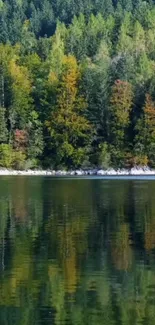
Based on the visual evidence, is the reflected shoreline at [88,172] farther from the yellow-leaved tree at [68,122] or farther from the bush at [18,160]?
the yellow-leaved tree at [68,122]

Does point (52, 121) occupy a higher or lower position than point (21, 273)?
higher

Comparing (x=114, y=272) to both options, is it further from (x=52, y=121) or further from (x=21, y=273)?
(x=52, y=121)

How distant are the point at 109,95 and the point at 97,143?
6435 mm

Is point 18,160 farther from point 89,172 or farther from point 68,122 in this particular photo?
point 89,172

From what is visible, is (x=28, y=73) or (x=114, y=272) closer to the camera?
(x=114, y=272)

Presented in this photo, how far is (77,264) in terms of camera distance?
24203 millimetres

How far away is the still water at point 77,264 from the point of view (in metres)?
18.4

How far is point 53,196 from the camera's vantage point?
5047 centimetres

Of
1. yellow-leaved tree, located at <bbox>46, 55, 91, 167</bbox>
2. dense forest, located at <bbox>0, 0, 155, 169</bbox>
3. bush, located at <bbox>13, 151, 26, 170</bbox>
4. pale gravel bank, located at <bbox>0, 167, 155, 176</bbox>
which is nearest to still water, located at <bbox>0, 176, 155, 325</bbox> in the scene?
pale gravel bank, located at <bbox>0, 167, 155, 176</bbox>

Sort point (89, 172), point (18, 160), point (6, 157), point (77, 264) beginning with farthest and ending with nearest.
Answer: point (18, 160), point (6, 157), point (89, 172), point (77, 264)

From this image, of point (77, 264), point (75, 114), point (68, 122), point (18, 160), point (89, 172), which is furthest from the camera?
point (75, 114)

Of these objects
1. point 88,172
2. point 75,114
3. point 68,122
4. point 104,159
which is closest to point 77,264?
point 104,159

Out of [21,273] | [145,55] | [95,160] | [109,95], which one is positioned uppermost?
[145,55]

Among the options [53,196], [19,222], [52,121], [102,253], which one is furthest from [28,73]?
[102,253]
